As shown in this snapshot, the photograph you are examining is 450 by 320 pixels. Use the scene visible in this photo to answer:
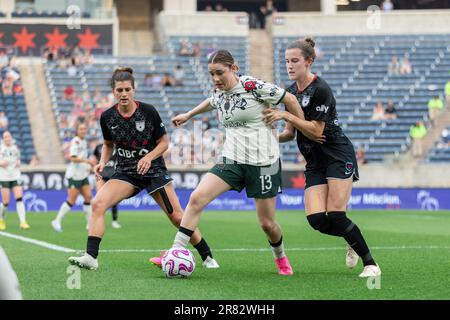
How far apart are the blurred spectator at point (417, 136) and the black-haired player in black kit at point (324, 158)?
89.2 feet

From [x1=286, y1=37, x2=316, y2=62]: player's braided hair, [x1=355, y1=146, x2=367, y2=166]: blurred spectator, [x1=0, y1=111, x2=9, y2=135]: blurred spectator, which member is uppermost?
[x1=286, y1=37, x2=316, y2=62]: player's braided hair

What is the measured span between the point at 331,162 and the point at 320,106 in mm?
618

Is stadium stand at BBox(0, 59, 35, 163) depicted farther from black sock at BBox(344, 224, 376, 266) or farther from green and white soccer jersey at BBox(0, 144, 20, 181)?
black sock at BBox(344, 224, 376, 266)

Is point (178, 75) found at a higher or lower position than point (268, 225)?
lower

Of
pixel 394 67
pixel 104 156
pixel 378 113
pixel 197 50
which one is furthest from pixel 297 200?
pixel 104 156

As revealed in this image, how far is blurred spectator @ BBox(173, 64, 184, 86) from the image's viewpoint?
136 feet

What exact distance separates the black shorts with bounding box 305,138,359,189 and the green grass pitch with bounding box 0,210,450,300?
3.41ft

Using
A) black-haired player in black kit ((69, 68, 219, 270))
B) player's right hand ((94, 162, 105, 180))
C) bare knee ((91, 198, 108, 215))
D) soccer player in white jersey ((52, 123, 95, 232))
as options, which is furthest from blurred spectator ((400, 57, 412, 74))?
bare knee ((91, 198, 108, 215))

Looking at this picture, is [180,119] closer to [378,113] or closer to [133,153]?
[133,153]

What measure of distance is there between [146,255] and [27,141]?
79.2ft

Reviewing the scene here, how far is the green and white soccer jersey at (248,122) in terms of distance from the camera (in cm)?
983

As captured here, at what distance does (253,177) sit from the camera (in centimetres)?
995

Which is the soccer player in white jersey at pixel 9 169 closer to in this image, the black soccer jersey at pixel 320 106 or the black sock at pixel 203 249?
the black sock at pixel 203 249

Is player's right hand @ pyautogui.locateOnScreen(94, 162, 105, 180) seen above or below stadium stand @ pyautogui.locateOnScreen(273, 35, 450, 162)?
above
